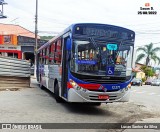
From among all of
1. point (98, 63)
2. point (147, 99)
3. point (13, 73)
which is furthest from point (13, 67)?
point (98, 63)

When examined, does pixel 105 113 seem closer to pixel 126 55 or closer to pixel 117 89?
pixel 117 89

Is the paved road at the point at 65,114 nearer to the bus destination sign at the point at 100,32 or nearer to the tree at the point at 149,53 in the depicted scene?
the bus destination sign at the point at 100,32

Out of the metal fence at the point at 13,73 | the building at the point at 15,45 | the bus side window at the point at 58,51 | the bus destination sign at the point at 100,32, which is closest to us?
the bus destination sign at the point at 100,32

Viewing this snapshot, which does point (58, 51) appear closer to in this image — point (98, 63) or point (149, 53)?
point (98, 63)

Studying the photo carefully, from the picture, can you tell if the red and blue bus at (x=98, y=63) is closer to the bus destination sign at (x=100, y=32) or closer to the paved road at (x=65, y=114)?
the bus destination sign at (x=100, y=32)

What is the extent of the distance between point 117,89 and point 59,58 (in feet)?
10.2

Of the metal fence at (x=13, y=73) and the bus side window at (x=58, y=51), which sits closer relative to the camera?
the bus side window at (x=58, y=51)

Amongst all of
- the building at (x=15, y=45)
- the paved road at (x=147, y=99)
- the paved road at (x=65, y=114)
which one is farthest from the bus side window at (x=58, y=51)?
the building at (x=15, y=45)

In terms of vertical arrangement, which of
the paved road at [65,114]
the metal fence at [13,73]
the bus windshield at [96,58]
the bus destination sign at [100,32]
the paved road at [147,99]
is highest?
the bus destination sign at [100,32]

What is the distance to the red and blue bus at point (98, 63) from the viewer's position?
33.0ft

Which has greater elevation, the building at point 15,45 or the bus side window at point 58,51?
the building at point 15,45

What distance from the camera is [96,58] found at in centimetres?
1018

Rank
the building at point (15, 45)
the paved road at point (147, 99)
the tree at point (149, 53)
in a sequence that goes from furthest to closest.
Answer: the tree at point (149, 53) < the building at point (15, 45) < the paved road at point (147, 99)

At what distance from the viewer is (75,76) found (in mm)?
10094
